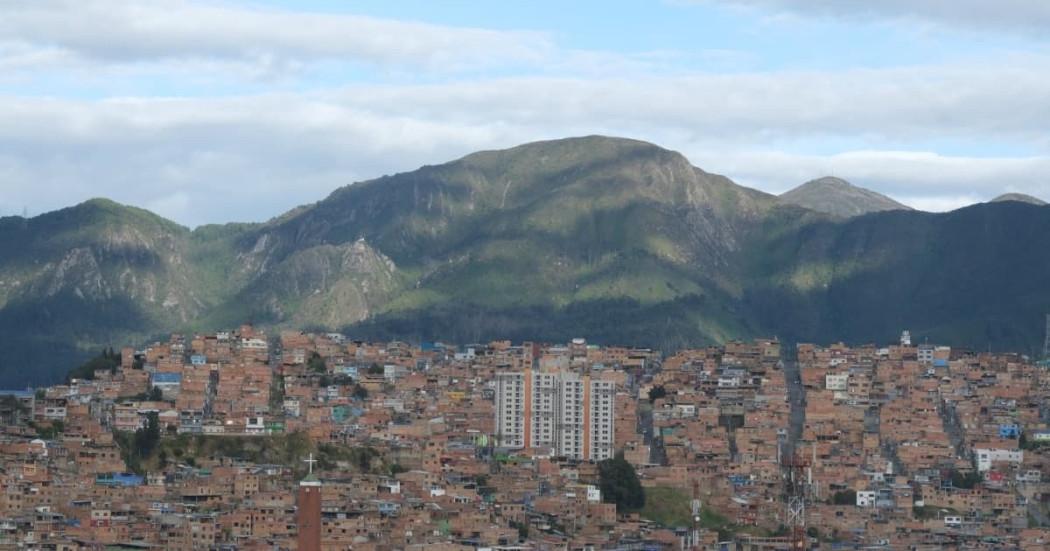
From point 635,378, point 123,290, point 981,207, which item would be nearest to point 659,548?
point 635,378

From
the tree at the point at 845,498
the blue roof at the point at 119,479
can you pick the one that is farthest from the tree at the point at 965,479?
the blue roof at the point at 119,479

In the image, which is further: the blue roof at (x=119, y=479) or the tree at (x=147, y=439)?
the tree at (x=147, y=439)

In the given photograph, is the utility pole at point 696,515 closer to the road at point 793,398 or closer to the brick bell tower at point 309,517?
the road at point 793,398

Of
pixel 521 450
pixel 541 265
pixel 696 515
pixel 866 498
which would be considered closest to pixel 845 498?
pixel 866 498

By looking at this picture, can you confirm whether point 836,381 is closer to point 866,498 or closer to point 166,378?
point 866,498

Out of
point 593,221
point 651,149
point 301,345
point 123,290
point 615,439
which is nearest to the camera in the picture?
point 615,439

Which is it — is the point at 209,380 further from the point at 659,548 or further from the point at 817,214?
the point at 817,214

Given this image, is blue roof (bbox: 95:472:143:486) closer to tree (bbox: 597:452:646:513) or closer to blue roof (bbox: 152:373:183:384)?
tree (bbox: 597:452:646:513)
